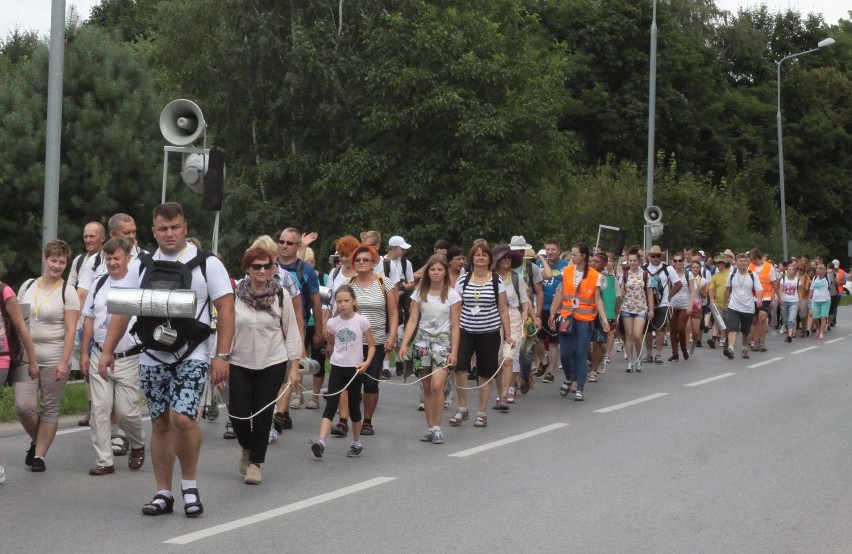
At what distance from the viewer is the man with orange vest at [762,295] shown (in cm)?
2414

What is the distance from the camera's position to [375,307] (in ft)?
38.3

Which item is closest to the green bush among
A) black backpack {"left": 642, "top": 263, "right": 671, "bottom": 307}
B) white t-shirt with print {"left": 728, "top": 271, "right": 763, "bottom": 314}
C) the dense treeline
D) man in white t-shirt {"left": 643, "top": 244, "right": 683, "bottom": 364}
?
black backpack {"left": 642, "top": 263, "right": 671, "bottom": 307}

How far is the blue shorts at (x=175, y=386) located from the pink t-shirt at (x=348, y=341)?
299 centimetres

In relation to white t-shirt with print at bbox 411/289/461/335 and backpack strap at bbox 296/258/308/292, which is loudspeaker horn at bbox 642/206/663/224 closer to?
white t-shirt with print at bbox 411/289/461/335

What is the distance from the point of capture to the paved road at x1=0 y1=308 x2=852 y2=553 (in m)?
7.24

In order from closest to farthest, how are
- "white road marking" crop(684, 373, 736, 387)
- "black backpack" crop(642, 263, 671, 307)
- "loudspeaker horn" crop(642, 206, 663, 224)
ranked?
"white road marking" crop(684, 373, 736, 387)
"black backpack" crop(642, 263, 671, 307)
"loudspeaker horn" crop(642, 206, 663, 224)

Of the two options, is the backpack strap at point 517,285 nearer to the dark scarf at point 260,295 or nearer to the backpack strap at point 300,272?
the backpack strap at point 300,272

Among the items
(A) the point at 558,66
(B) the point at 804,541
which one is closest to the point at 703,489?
(B) the point at 804,541

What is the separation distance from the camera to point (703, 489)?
29.5 ft

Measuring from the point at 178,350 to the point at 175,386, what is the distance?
213 millimetres

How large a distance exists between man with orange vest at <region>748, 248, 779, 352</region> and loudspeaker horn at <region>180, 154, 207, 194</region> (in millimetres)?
12300

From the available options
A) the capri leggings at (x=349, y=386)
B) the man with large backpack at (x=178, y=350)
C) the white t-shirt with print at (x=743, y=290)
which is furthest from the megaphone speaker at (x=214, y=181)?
the white t-shirt with print at (x=743, y=290)

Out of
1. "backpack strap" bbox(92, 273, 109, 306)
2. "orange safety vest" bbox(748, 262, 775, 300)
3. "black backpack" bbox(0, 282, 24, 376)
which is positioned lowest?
"black backpack" bbox(0, 282, 24, 376)

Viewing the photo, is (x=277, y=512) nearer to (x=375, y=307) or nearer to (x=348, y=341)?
(x=348, y=341)
